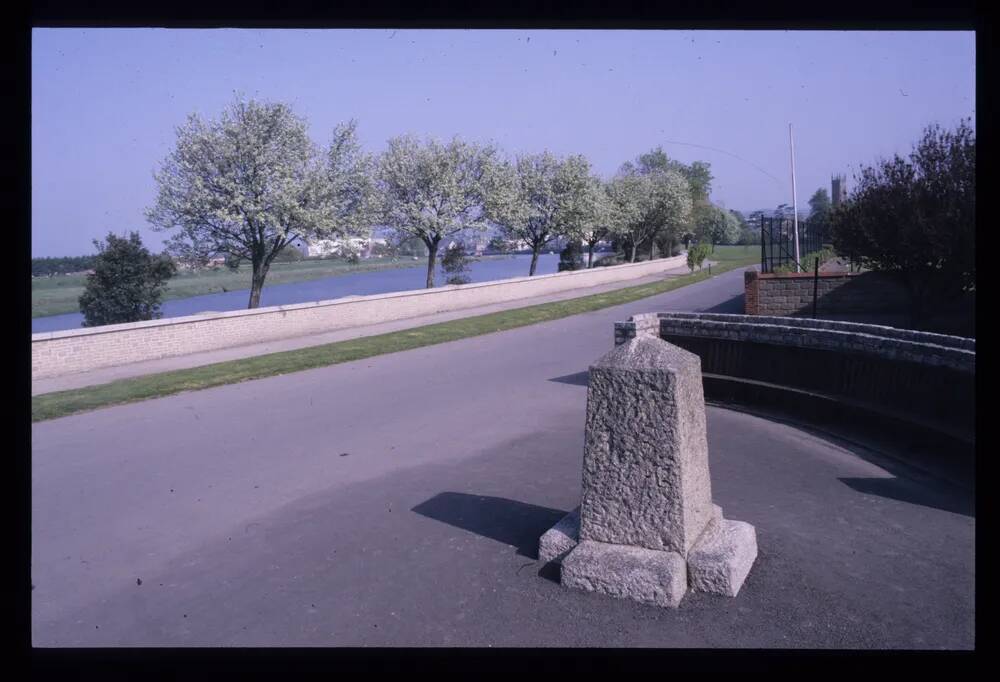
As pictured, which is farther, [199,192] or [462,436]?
[199,192]

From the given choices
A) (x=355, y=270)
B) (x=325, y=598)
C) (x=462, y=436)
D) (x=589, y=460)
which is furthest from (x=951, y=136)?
(x=355, y=270)

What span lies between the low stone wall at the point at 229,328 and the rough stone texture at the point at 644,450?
8677 millimetres

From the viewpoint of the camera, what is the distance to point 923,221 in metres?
13.1

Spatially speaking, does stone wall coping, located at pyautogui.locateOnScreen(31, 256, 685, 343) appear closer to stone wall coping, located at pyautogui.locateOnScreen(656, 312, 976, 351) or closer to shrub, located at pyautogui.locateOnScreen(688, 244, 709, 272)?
stone wall coping, located at pyautogui.locateOnScreen(656, 312, 976, 351)

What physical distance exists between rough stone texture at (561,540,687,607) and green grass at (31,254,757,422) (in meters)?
7.08

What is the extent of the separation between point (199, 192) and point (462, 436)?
1927 centimetres

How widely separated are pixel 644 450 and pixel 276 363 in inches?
455

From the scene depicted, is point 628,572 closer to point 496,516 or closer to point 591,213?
point 496,516

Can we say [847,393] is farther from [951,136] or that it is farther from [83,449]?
[83,449]

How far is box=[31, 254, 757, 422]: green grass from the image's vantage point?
1178 centimetres

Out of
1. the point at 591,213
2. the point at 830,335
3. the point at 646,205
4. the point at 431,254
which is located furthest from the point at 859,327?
the point at 646,205

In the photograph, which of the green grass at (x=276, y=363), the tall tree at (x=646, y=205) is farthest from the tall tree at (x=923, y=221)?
the tall tree at (x=646, y=205)

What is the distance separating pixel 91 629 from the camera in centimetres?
449

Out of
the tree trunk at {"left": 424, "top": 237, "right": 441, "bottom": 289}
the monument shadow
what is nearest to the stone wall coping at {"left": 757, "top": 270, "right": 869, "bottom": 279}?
the monument shadow
